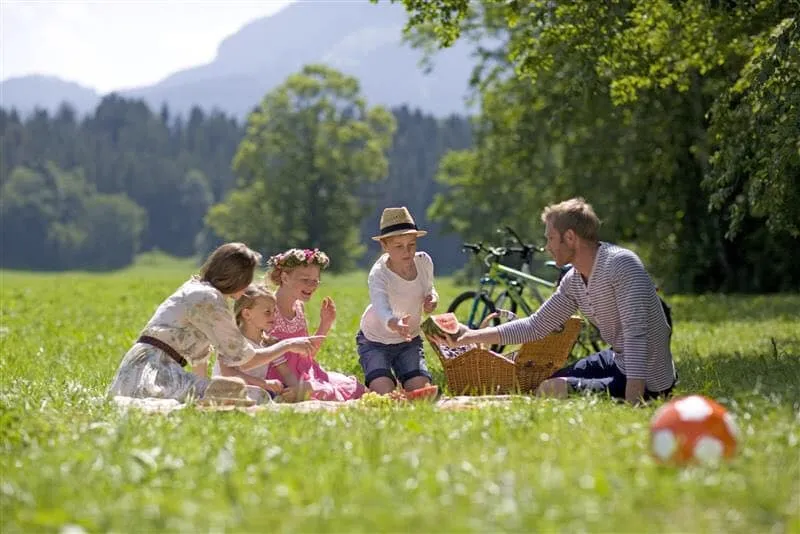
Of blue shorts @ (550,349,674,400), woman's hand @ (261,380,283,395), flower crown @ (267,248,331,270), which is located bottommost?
woman's hand @ (261,380,283,395)

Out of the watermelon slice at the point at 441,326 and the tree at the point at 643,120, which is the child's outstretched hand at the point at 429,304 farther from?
the tree at the point at 643,120

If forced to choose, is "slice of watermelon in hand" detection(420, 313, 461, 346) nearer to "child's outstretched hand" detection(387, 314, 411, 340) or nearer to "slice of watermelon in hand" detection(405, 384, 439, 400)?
"child's outstretched hand" detection(387, 314, 411, 340)

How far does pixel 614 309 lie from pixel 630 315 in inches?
10.9

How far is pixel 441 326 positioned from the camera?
30.6ft

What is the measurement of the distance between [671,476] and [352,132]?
67142 mm

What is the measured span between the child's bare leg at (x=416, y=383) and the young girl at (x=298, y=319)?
0.37 m

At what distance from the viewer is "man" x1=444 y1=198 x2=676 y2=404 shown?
28.0 ft

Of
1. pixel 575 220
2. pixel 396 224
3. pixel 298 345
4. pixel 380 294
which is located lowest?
pixel 298 345

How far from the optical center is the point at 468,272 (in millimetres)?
57938

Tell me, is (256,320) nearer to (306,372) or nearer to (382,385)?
(306,372)

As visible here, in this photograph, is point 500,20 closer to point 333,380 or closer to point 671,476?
point 333,380

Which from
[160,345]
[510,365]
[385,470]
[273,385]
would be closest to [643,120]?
[510,365]

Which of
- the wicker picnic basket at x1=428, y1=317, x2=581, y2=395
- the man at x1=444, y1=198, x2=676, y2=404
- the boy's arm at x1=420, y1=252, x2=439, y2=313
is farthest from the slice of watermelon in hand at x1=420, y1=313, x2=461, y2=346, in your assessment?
the boy's arm at x1=420, y1=252, x2=439, y2=313

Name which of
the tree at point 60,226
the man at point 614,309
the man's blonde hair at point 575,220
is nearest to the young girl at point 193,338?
the man at point 614,309
